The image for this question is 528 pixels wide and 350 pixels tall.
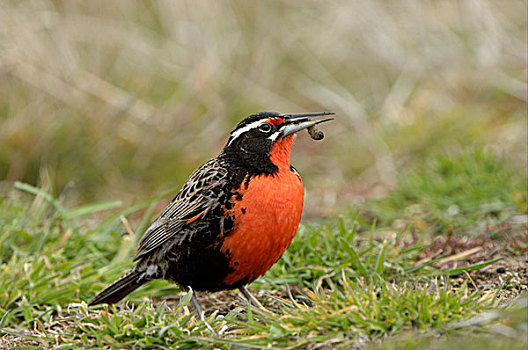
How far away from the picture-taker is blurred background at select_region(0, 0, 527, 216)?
809 centimetres

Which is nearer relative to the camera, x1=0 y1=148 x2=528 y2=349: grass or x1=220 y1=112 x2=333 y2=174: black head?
x1=0 y1=148 x2=528 y2=349: grass

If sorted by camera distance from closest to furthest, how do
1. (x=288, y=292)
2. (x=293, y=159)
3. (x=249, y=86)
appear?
1. (x=288, y=292)
2. (x=293, y=159)
3. (x=249, y=86)

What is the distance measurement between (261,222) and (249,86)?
5.62m

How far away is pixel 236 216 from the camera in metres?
4.40

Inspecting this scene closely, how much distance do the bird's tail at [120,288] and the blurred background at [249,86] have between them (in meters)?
2.50

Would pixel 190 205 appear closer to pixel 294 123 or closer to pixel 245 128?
pixel 245 128

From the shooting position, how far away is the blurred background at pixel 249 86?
26.6 ft

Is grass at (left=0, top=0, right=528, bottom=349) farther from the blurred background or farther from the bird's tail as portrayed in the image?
the bird's tail

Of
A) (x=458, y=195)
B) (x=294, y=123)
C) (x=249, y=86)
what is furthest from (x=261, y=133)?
(x=249, y=86)

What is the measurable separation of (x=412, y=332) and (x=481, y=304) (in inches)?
17.9

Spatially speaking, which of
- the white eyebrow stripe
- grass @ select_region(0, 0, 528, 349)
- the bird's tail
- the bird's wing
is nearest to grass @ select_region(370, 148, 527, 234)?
grass @ select_region(0, 0, 528, 349)

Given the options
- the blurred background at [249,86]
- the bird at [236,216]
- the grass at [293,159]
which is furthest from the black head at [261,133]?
the blurred background at [249,86]

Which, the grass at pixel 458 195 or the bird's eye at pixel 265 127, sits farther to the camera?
the grass at pixel 458 195

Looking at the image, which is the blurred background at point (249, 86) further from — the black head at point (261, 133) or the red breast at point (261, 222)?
the red breast at point (261, 222)
